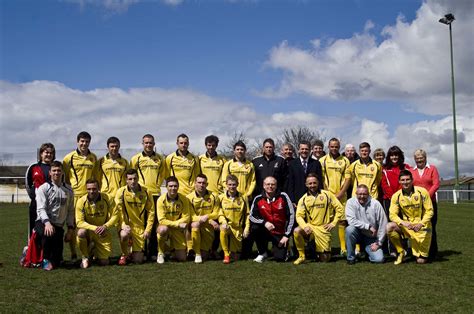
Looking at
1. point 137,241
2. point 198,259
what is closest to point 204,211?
point 198,259

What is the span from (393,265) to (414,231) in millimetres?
581

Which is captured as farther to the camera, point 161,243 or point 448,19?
point 448,19

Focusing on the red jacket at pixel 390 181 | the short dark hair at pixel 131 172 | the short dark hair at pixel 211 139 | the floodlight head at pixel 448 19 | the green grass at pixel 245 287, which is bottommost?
the green grass at pixel 245 287

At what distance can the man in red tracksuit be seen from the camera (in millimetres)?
6832

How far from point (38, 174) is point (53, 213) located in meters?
0.59

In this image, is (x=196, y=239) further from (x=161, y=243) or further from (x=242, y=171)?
(x=242, y=171)

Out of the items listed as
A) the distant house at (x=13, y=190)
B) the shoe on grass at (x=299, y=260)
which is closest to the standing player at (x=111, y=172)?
the shoe on grass at (x=299, y=260)

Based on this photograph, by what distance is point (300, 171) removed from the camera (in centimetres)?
728

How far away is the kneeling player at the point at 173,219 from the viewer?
22.2ft

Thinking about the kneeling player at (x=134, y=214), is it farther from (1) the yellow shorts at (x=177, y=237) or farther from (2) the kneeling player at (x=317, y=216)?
(2) the kneeling player at (x=317, y=216)

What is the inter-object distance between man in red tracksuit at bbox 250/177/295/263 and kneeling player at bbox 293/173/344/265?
182 millimetres

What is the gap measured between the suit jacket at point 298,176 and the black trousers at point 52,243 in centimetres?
336

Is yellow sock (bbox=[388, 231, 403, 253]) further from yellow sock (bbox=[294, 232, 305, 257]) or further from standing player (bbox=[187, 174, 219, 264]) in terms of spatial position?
standing player (bbox=[187, 174, 219, 264])

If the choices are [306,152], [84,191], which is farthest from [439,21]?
[84,191]
